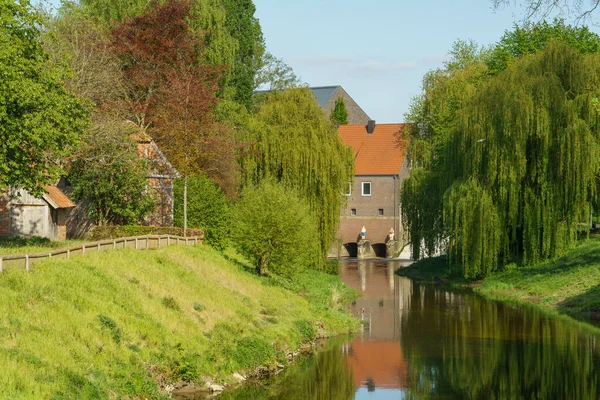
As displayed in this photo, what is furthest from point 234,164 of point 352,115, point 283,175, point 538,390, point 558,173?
point 352,115

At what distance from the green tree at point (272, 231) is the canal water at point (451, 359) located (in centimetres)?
394

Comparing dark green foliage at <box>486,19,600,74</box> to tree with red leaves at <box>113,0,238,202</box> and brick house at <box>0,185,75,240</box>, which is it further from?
brick house at <box>0,185,75,240</box>

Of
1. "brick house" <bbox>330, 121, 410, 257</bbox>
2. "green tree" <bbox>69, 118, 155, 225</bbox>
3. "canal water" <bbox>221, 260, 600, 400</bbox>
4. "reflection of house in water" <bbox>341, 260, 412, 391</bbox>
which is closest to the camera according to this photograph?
"canal water" <bbox>221, 260, 600, 400</bbox>

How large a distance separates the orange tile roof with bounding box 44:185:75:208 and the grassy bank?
7106 mm

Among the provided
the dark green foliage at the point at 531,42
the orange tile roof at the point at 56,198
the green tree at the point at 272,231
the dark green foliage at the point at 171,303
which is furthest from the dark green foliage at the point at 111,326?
the dark green foliage at the point at 531,42

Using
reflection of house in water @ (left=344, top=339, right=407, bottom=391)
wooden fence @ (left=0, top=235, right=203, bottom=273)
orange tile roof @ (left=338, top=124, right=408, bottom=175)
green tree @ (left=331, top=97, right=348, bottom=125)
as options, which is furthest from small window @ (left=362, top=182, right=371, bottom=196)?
reflection of house in water @ (left=344, top=339, right=407, bottom=391)

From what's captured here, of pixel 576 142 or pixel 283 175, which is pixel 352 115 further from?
→ pixel 576 142

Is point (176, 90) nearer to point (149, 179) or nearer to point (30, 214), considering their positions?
point (149, 179)

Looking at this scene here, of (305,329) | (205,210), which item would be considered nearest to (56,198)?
(205,210)

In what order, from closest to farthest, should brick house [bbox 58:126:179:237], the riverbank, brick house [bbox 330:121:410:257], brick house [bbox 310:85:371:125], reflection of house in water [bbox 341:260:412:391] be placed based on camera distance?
reflection of house in water [bbox 341:260:412:391]
the riverbank
brick house [bbox 58:126:179:237]
brick house [bbox 330:121:410:257]
brick house [bbox 310:85:371:125]

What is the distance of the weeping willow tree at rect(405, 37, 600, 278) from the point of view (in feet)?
133

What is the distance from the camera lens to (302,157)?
46.0 m

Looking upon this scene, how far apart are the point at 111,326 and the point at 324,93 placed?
74.3 meters

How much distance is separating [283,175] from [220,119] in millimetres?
10699
